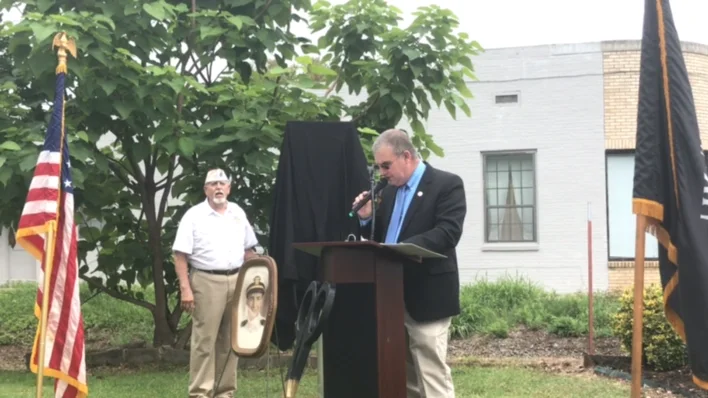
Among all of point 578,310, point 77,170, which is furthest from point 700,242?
point 578,310

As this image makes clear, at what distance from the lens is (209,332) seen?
22.0 ft

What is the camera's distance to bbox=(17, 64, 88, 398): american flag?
17.3 feet

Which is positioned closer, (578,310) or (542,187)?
(578,310)

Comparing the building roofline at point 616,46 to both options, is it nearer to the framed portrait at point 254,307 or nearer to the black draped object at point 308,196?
the black draped object at point 308,196

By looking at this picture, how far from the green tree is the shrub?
2.75m

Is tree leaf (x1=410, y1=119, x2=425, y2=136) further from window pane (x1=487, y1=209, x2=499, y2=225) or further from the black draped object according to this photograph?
window pane (x1=487, y1=209, x2=499, y2=225)

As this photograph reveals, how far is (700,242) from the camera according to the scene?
3912 millimetres

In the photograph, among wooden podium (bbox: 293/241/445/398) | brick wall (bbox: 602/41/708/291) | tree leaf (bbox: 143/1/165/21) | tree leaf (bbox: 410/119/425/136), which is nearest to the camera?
wooden podium (bbox: 293/241/445/398)

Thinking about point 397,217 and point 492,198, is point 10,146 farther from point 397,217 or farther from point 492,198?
point 492,198

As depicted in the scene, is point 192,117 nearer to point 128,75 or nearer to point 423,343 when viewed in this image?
point 128,75

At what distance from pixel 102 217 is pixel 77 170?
1588 mm

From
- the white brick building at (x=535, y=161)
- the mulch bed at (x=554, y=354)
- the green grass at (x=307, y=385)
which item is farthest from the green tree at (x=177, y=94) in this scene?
the white brick building at (x=535, y=161)

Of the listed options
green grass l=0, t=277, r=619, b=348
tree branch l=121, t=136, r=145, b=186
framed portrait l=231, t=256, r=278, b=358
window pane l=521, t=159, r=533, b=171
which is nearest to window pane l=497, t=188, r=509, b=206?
window pane l=521, t=159, r=533, b=171

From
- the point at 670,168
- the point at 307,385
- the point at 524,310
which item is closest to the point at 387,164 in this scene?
the point at 670,168
